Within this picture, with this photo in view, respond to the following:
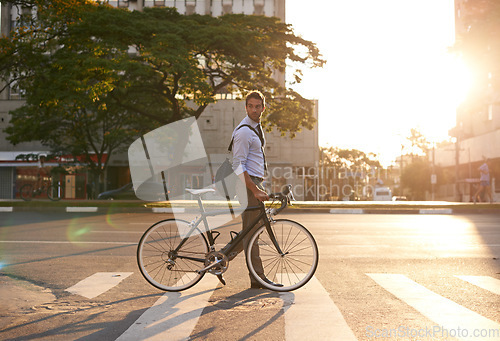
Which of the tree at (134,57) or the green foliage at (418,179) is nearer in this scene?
the tree at (134,57)

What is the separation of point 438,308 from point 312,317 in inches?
45.5

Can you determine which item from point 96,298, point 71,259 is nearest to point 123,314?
point 96,298

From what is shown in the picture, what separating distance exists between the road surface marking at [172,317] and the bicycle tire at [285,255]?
603 mm

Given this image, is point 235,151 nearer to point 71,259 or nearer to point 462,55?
point 71,259

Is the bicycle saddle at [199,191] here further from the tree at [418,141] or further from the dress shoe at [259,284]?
the tree at [418,141]

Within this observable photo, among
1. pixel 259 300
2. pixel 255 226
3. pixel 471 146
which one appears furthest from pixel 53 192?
pixel 471 146

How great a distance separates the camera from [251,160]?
5559mm

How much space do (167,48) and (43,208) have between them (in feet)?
26.6

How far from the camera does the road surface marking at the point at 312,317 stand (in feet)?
12.4

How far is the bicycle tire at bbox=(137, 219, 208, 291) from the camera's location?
5.36 m

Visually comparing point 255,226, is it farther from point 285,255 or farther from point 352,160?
point 352,160

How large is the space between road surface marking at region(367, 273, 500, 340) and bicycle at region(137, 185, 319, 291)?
0.96 meters

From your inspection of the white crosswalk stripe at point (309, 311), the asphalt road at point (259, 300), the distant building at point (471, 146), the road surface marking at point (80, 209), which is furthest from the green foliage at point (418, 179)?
the white crosswalk stripe at point (309, 311)

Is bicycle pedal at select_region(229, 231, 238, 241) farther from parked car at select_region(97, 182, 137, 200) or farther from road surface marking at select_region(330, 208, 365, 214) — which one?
parked car at select_region(97, 182, 137, 200)
